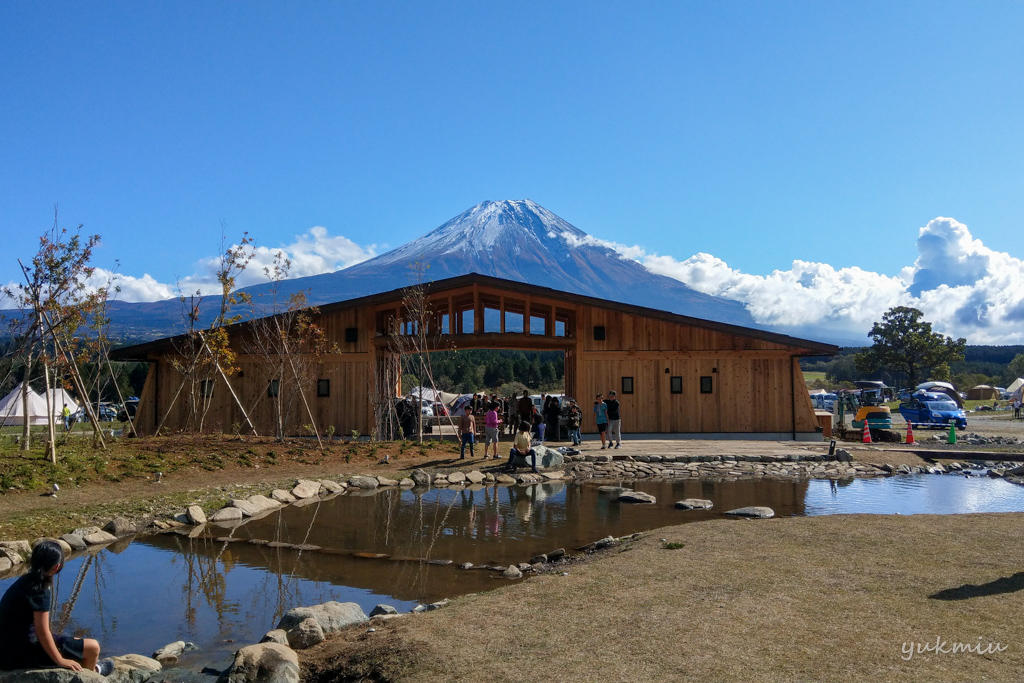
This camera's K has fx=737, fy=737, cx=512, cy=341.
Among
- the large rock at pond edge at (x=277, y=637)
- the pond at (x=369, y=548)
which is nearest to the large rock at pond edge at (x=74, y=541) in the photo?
the pond at (x=369, y=548)

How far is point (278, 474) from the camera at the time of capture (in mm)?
17141

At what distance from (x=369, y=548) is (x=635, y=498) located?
5890 millimetres

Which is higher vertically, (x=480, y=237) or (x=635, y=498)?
(x=480, y=237)

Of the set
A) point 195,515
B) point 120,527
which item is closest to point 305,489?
point 195,515

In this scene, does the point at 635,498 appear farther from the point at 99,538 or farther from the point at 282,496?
the point at 99,538

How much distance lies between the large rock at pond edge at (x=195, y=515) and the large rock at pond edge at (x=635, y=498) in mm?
7687

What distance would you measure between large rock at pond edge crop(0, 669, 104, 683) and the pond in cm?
121

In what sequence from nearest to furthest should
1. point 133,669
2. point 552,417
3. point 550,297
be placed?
point 133,669, point 552,417, point 550,297

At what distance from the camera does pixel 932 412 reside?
35.1 meters

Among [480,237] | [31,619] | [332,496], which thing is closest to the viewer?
[31,619]

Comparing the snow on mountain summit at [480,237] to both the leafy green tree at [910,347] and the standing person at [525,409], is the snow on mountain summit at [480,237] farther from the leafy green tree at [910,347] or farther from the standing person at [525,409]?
the standing person at [525,409]

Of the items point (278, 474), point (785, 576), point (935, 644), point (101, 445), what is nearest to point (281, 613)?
point (785, 576)

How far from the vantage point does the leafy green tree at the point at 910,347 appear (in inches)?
2368

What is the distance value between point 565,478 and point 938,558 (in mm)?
10807
